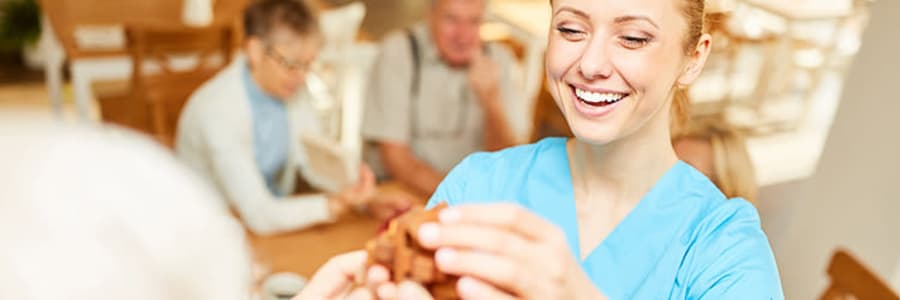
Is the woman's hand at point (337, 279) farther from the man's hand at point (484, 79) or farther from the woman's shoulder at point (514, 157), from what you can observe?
the man's hand at point (484, 79)

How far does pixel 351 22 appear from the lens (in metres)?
2.47

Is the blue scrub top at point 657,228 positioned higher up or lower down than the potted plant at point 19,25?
higher up

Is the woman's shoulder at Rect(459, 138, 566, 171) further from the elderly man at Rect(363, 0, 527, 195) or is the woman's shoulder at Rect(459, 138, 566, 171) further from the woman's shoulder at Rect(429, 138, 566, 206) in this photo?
the elderly man at Rect(363, 0, 527, 195)

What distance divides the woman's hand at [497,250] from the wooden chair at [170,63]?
150 centimetres

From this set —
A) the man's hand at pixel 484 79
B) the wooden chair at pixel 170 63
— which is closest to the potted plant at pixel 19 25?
the wooden chair at pixel 170 63

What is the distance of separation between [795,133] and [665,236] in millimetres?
2348

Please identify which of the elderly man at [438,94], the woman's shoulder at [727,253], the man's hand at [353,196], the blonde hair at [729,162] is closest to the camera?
the woman's shoulder at [727,253]

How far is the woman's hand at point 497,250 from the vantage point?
0.38 m

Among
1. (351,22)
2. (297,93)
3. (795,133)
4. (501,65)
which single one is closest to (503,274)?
(297,93)

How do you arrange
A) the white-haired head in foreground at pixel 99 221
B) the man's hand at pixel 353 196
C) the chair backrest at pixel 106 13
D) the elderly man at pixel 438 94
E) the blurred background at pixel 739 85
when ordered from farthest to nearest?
the chair backrest at pixel 106 13 < the elderly man at pixel 438 94 < the blurred background at pixel 739 85 < the man's hand at pixel 353 196 < the white-haired head in foreground at pixel 99 221

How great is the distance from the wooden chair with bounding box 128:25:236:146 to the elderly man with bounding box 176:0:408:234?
8.8 inches

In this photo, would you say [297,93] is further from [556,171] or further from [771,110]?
[771,110]

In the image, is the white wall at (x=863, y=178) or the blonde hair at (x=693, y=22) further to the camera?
the white wall at (x=863, y=178)

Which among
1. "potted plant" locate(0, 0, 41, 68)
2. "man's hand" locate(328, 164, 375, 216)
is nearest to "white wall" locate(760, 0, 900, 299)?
"man's hand" locate(328, 164, 375, 216)
